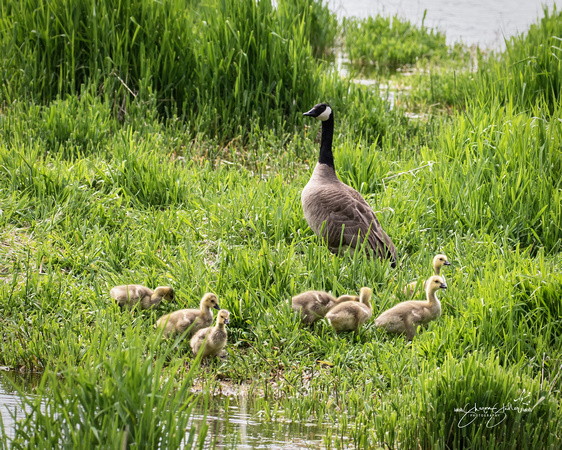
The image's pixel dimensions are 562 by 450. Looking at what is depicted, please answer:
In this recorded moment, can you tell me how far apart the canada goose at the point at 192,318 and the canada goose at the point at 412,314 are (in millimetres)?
1244

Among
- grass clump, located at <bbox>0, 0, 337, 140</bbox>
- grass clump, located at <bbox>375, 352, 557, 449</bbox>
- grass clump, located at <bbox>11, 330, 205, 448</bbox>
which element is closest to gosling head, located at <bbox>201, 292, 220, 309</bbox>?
grass clump, located at <bbox>375, 352, 557, 449</bbox>

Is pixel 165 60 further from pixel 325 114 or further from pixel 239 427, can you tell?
pixel 239 427

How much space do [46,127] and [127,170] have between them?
170 cm

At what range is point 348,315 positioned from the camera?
474 centimetres

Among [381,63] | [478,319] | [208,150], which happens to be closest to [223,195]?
[208,150]

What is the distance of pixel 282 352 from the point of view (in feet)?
15.9

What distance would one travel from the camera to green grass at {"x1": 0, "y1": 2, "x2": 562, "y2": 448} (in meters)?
3.80

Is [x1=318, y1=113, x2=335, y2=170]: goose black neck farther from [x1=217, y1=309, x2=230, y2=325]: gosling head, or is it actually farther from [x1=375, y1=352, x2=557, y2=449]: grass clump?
[x1=375, y1=352, x2=557, y2=449]: grass clump

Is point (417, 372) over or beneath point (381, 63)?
beneath

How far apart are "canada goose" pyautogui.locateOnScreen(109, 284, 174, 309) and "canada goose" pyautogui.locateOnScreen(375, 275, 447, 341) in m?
1.65

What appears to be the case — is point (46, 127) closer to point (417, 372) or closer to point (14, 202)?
point (14, 202)

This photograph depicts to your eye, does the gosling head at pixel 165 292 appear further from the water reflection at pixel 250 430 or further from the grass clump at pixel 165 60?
the grass clump at pixel 165 60

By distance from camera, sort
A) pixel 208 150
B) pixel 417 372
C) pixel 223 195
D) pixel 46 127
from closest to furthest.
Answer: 1. pixel 417 372
2. pixel 223 195
3. pixel 46 127
4. pixel 208 150

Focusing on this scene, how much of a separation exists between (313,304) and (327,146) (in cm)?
241
